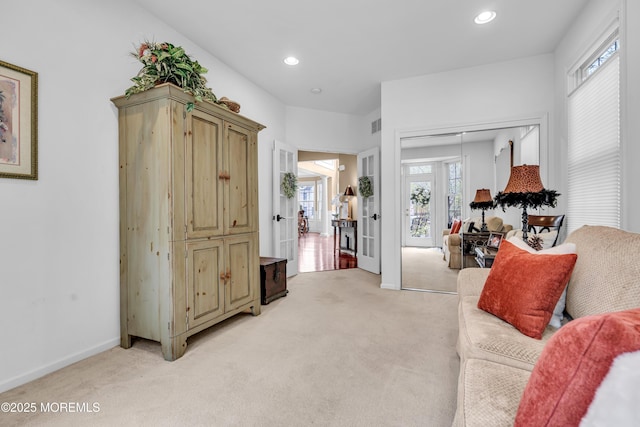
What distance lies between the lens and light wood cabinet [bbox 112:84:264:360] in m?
2.06

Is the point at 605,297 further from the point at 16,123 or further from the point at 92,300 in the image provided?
the point at 16,123

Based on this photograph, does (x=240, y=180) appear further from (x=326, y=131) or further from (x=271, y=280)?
(x=326, y=131)

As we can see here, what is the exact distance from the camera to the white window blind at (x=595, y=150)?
220 centimetres

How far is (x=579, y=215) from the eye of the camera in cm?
271

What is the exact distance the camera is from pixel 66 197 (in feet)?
6.49

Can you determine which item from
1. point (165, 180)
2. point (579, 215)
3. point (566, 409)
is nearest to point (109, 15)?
point (165, 180)

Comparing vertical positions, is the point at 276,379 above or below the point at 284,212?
below

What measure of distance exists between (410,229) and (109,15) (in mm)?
3782

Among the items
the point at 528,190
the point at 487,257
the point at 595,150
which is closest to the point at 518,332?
the point at 487,257

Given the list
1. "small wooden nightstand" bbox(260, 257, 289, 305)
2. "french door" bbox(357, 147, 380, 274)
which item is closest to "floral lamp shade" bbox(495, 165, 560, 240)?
"french door" bbox(357, 147, 380, 274)

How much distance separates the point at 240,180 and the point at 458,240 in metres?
2.82

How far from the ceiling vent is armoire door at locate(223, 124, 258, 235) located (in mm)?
2595

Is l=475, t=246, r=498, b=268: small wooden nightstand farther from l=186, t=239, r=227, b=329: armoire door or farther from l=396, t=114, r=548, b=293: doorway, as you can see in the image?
l=186, t=239, r=227, b=329: armoire door

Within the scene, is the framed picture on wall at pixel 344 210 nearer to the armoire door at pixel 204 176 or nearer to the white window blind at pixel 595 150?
the white window blind at pixel 595 150
